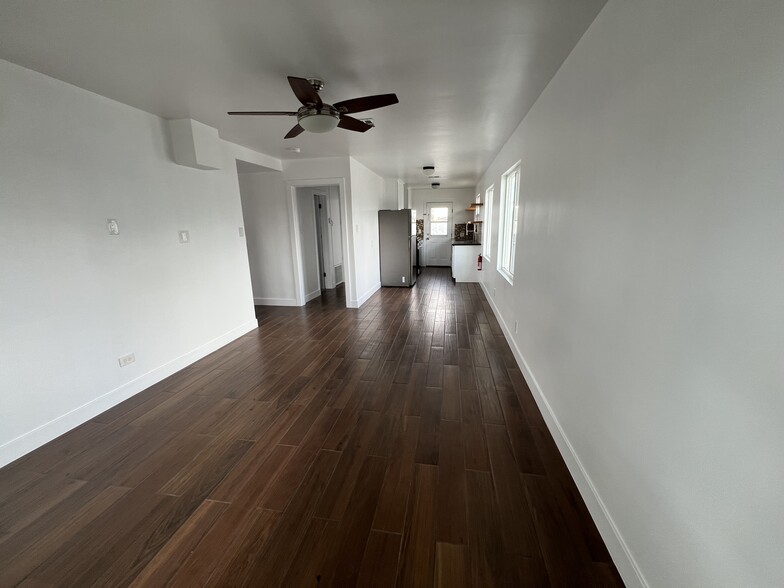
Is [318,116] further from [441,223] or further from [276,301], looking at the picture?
[441,223]

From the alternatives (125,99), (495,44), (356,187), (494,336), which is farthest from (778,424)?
(356,187)

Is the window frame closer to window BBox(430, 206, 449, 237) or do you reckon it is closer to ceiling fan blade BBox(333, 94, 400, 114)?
ceiling fan blade BBox(333, 94, 400, 114)

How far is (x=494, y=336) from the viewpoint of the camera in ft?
13.2

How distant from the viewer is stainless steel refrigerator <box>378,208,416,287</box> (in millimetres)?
6738

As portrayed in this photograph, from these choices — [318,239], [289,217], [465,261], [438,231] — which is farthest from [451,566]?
[438,231]

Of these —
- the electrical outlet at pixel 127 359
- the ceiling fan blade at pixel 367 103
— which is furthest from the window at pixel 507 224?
the electrical outlet at pixel 127 359

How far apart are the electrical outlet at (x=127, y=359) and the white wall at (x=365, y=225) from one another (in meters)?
3.20

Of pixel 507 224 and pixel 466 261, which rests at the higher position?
pixel 507 224

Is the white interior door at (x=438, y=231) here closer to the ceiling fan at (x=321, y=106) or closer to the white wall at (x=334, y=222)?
the white wall at (x=334, y=222)

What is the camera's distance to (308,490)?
1765 mm

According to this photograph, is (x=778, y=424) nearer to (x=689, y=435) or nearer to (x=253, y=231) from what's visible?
(x=689, y=435)

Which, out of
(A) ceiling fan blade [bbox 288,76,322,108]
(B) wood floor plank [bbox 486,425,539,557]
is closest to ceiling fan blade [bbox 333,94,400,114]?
(A) ceiling fan blade [bbox 288,76,322,108]

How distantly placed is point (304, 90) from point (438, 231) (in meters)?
8.24

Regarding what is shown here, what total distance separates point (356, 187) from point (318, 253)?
178 centimetres
